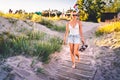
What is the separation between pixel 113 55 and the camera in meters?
9.49

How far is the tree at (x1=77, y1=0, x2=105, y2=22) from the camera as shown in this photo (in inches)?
1261

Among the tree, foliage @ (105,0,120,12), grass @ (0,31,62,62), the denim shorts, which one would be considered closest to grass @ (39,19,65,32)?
grass @ (0,31,62,62)

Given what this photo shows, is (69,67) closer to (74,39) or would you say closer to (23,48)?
(74,39)

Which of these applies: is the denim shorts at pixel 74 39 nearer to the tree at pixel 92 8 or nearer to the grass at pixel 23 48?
the grass at pixel 23 48

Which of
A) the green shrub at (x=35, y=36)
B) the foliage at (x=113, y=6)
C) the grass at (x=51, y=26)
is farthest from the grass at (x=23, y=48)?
the foliage at (x=113, y=6)

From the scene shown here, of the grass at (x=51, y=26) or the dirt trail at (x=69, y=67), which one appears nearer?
the dirt trail at (x=69, y=67)

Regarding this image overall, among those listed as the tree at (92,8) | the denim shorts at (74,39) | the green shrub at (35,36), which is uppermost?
the denim shorts at (74,39)

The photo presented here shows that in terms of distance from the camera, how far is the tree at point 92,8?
32.0 meters

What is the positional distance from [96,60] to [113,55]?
1.88ft

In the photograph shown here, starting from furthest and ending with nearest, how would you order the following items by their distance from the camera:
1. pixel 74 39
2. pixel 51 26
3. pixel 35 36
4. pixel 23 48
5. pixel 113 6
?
pixel 113 6
pixel 51 26
pixel 35 36
pixel 23 48
pixel 74 39

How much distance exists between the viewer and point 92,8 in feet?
105

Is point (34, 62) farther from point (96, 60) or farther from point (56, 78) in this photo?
point (96, 60)

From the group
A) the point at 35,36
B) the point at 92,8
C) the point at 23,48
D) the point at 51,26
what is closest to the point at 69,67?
the point at 23,48

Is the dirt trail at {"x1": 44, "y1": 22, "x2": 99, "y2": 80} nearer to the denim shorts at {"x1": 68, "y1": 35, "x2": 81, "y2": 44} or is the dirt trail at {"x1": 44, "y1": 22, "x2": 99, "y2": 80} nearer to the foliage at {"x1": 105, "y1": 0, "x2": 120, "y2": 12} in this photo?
the denim shorts at {"x1": 68, "y1": 35, "x2": 81, "y2": 44}
